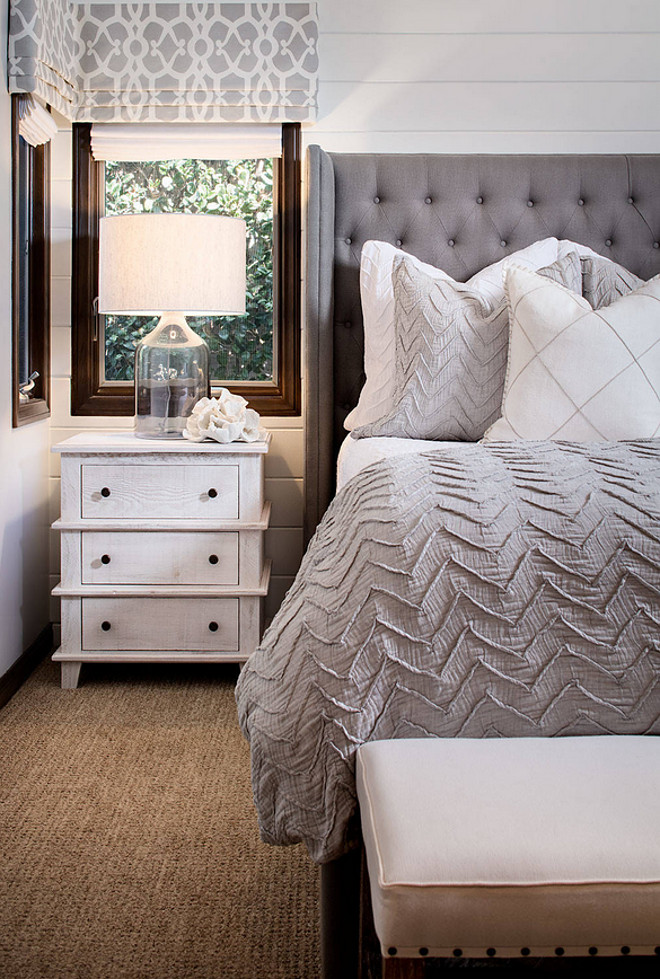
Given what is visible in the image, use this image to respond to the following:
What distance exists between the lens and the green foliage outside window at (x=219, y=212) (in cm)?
298

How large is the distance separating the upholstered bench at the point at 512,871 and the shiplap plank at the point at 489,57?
255 centimetres

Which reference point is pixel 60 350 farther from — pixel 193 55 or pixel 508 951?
pixel 508 951

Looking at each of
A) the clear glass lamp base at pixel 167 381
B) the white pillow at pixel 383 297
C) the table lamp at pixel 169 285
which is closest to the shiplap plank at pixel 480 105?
the white pillow at pixel 383 297

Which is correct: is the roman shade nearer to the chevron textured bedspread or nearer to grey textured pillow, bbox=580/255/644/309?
grey textured pillow, bbox=580/255/644/309

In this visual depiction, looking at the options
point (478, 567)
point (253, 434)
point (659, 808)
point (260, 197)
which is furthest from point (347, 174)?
point (659, 808)

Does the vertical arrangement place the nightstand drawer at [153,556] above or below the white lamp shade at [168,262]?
below

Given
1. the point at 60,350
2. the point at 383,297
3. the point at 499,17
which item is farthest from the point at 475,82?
the point at 60,350

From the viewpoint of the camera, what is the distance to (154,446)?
2490mm

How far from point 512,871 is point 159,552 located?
5.96 ft

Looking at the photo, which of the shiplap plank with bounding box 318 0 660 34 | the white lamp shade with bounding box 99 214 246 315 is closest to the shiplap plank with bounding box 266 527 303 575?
the white lamp shade with bounding box 99 214 246 315

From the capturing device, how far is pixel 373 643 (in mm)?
1167

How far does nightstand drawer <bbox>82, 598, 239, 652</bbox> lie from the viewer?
254 cm

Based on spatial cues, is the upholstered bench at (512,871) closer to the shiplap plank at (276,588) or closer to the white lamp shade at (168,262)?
the white lamp shade at (168,262)

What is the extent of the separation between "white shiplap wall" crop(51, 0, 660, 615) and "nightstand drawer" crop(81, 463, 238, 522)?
0.54 meters
